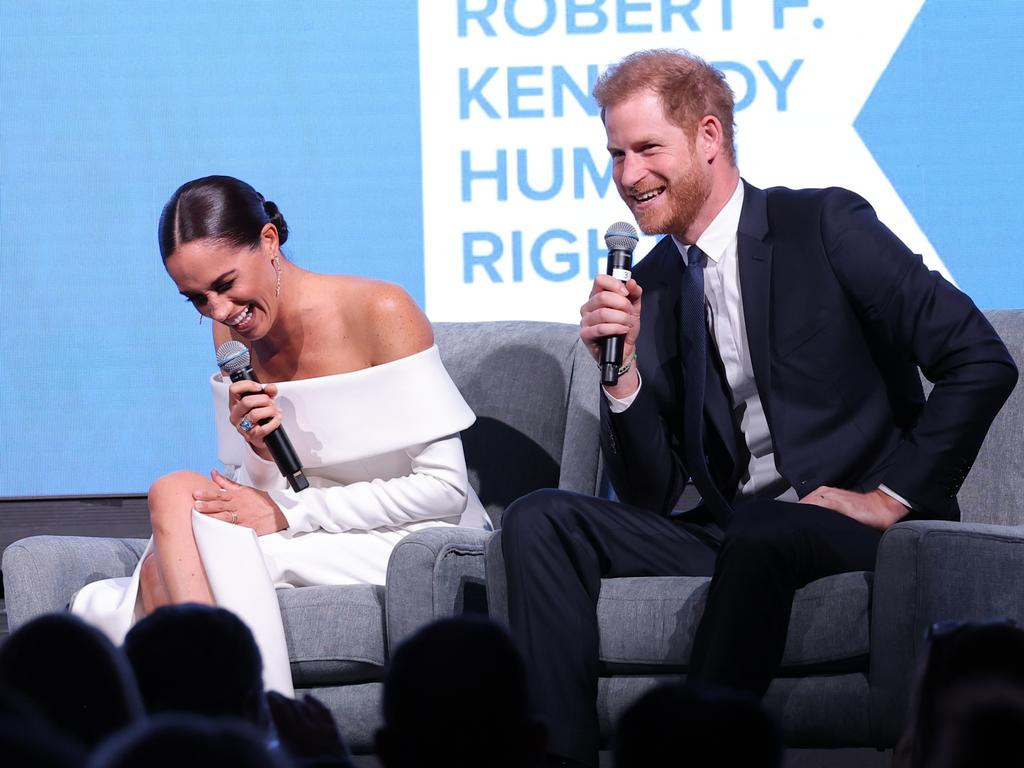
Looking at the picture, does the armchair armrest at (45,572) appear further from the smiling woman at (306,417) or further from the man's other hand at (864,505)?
the man's other hand at (864,505)

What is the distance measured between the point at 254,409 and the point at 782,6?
5.64 feet

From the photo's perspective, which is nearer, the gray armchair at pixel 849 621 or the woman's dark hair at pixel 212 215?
the gray armchair at pixel 849 621

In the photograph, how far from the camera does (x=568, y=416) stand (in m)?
2.93

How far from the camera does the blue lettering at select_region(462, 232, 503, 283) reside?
129 inches

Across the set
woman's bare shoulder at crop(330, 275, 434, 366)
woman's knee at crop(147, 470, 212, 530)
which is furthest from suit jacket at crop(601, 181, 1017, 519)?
woman's knee at crop(147, 470, 212, 530)

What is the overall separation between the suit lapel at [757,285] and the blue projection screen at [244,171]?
2.94 ft

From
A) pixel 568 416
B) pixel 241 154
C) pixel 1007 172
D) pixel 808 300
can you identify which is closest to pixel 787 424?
pixel 808 300

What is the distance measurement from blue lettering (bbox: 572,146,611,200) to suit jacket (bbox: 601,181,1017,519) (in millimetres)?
849

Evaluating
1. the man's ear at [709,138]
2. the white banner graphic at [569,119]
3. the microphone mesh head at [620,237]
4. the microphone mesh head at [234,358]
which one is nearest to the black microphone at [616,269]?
the microphone mesh head at [620,237]

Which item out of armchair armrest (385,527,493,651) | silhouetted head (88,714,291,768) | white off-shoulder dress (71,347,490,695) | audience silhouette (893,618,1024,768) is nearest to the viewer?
silhouetted head (88,714,291,768)

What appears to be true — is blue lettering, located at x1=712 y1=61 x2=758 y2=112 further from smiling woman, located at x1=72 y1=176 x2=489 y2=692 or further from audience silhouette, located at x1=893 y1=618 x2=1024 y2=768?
audience silhouette, located at x1=893 y1=618 x2=1024 y2=768

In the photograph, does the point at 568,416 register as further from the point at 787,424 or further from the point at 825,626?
the point at 825,626

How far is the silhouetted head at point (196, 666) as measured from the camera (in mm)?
917

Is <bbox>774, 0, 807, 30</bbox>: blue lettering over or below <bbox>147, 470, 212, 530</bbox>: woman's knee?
over
